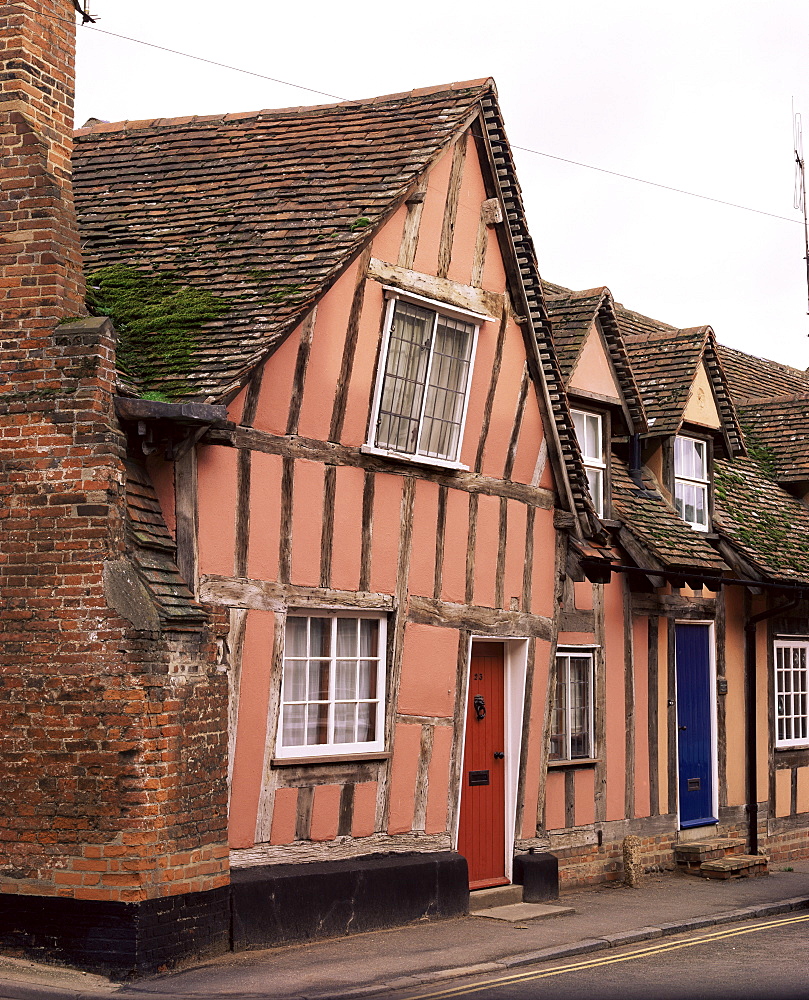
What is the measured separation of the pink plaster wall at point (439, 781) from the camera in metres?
12.8

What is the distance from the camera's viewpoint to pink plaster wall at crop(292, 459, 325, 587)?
452 inches

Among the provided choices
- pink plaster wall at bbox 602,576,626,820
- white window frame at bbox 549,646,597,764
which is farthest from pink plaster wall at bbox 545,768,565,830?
pink plaster wall at bbox 602,576,626,820

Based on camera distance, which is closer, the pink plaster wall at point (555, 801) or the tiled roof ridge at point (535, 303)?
the tiled roof ridge at point (535, 303)

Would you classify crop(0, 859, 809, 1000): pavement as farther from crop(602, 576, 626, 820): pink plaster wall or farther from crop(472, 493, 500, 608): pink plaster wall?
crop(472, 493, 500, 608): pink plaster wall

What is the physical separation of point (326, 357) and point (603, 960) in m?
5.39

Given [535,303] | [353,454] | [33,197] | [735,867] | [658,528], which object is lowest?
[735,867]

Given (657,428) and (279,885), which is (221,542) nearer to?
(279,885)

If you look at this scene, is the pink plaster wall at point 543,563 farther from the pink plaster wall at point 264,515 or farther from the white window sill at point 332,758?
the pink plaster wall at point 264,515

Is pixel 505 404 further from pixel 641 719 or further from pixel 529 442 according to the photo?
pixel 641 719

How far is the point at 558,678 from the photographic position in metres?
15.2

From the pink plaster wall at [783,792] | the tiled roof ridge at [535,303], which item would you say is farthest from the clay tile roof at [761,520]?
the tiled roof ridge at [535,303]

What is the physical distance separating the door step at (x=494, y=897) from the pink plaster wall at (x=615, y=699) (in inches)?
82.7

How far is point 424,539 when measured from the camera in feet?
42.0

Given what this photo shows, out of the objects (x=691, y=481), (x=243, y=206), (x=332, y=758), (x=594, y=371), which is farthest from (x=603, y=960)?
(x=691, y=481)
